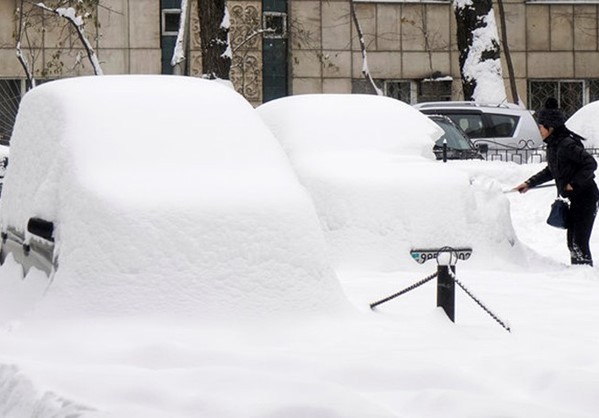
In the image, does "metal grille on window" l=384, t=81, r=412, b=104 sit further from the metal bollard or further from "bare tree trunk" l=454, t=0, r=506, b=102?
the metal bollard

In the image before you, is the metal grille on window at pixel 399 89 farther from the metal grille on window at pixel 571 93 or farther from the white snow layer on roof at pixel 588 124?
the white snow layer on roof at pixel 588 124

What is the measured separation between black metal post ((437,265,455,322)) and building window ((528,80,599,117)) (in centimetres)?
3363

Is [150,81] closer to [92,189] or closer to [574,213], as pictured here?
[92,189]

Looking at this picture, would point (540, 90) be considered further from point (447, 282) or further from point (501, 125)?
point (447, 282)

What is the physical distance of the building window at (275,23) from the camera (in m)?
40.0

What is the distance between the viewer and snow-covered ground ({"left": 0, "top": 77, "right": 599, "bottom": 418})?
668 cm

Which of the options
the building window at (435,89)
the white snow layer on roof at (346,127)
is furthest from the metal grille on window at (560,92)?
the white snow layer on roof at (346,127)

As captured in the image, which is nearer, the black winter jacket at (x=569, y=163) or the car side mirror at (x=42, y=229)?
the car side mirror at (x=42, y=229)

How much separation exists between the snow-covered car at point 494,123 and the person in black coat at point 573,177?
37.6 ft

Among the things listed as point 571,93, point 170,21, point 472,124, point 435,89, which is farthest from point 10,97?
point 472,124

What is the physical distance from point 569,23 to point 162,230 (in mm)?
35423

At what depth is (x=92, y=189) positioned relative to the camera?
8.34 meters

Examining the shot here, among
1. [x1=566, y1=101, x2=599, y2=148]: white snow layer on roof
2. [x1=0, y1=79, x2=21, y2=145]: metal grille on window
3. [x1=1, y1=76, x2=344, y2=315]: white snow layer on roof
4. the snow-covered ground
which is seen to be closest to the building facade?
[x1=0, y1=79, x2=21, y2=145]: metal grille on window

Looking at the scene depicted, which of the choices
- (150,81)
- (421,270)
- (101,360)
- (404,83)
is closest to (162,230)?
(101,360)
